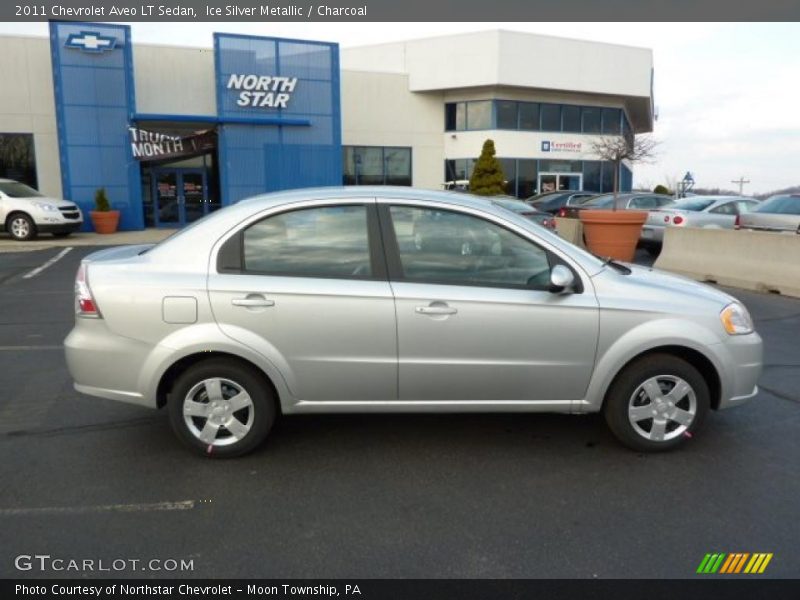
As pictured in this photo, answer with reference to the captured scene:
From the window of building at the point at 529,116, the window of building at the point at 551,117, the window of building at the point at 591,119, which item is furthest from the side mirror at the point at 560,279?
the window of building at the point at 591,119

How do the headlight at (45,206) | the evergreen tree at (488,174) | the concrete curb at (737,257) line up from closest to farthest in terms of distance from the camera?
1. the concrete curb at (737,257)
2. the headlight at (45,206)
3. the evergreen tree at (488,174)

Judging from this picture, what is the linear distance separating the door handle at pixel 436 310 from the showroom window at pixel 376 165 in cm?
2396

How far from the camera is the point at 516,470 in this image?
3.71 metres

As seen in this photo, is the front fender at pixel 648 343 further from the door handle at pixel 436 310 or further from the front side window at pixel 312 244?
the front side window at pixel 312 244

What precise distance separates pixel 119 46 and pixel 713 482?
22.7 m

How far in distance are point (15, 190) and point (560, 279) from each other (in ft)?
63.7

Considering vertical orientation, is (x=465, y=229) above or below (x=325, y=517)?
above

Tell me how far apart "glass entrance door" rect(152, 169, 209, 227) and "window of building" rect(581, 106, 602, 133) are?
62.1 ft

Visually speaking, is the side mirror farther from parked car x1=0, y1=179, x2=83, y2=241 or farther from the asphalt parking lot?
parked car x1=0, y1=179, x2=83, y2=241

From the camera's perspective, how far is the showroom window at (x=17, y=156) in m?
21.8

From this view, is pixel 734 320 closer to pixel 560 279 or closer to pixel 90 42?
pixel 560 279
